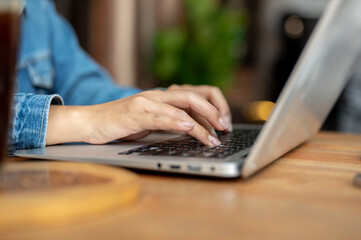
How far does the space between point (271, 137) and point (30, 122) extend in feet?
1.52

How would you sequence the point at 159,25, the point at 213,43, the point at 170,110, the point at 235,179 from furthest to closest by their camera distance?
the point at 159,25 → the point at 213,43 → the point at 170,110 → the point at 235,179

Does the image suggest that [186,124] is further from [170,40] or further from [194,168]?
[170,40]

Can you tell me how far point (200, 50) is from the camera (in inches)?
162

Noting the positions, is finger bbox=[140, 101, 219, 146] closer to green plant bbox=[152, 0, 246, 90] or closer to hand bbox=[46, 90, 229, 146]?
hand bbox=[46, 90, 229, 146]

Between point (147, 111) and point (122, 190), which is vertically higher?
point (147, 111)

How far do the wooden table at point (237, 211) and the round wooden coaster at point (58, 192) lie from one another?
0.01m

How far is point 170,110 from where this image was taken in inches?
28.6

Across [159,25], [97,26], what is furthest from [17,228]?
[159,25]

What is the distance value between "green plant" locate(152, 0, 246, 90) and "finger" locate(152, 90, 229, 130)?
3.28 meters

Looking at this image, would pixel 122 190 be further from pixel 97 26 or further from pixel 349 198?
pixel 97 26

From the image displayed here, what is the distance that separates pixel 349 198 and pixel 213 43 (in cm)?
380

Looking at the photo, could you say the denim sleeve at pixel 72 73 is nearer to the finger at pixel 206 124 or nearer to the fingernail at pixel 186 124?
the finger at pixel 206 124

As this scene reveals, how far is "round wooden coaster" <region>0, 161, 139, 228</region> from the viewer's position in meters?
0.35

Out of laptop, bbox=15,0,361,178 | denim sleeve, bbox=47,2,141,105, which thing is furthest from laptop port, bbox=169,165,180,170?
denim sleeve, bbox=47,2,141,105
